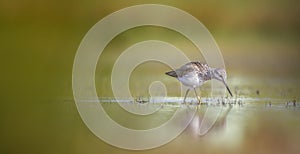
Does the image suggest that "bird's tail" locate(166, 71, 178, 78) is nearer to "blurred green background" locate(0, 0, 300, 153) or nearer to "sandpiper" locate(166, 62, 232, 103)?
"sandpiper" locate(166, 62, 232, 103)

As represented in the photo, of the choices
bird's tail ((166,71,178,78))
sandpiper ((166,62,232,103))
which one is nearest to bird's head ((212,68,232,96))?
sandpiper ((166,62,232,103))

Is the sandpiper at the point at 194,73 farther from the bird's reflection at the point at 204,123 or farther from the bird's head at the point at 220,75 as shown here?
the bird's reflection at the point at 204,123

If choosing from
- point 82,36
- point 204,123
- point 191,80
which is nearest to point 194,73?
point 191,80

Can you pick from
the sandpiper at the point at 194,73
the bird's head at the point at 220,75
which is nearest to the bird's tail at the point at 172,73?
the sandpiper at the point at 194,73

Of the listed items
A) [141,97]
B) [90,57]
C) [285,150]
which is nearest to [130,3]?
[90,57]

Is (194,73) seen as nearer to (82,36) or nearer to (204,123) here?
(204,123)

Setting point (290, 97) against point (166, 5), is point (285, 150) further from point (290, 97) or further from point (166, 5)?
point (166, 5)
